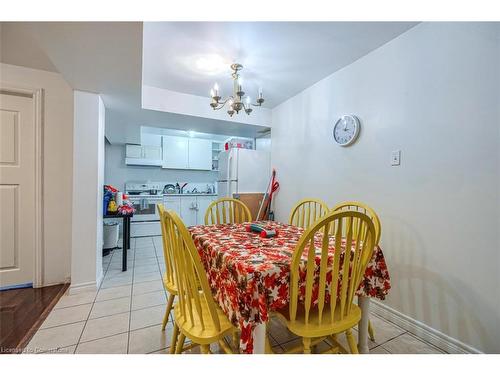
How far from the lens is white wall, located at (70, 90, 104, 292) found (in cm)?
205

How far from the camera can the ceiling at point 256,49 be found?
5.55ft

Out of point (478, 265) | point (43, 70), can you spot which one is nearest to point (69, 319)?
point (43, 70)

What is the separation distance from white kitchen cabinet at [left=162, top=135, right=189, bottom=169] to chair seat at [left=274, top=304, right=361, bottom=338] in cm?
432

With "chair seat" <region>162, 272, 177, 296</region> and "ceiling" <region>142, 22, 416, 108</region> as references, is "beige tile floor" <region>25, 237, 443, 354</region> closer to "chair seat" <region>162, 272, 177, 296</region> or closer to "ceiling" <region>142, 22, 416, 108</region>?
"chair seat" <region>162, 272, 177, 296</region>

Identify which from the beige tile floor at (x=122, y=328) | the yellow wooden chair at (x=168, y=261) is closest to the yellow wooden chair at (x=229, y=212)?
the yellow wooden chair at (x=168, y=261)

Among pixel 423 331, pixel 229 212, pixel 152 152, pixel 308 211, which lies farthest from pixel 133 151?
pixel 423 331

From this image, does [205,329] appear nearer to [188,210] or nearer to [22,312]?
[22,312]

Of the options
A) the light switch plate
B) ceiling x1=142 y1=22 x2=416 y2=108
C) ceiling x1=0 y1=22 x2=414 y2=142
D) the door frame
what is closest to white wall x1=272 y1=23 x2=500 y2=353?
the light switch plate

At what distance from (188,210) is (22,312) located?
304 centimetres

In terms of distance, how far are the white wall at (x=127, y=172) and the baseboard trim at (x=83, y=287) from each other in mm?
2947

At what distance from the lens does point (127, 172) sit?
15.5ft

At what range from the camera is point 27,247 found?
215 cm

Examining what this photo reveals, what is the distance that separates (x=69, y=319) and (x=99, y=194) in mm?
1094

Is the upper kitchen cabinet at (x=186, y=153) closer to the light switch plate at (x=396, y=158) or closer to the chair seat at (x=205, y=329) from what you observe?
the light switch plate at (x=396, y=158)
